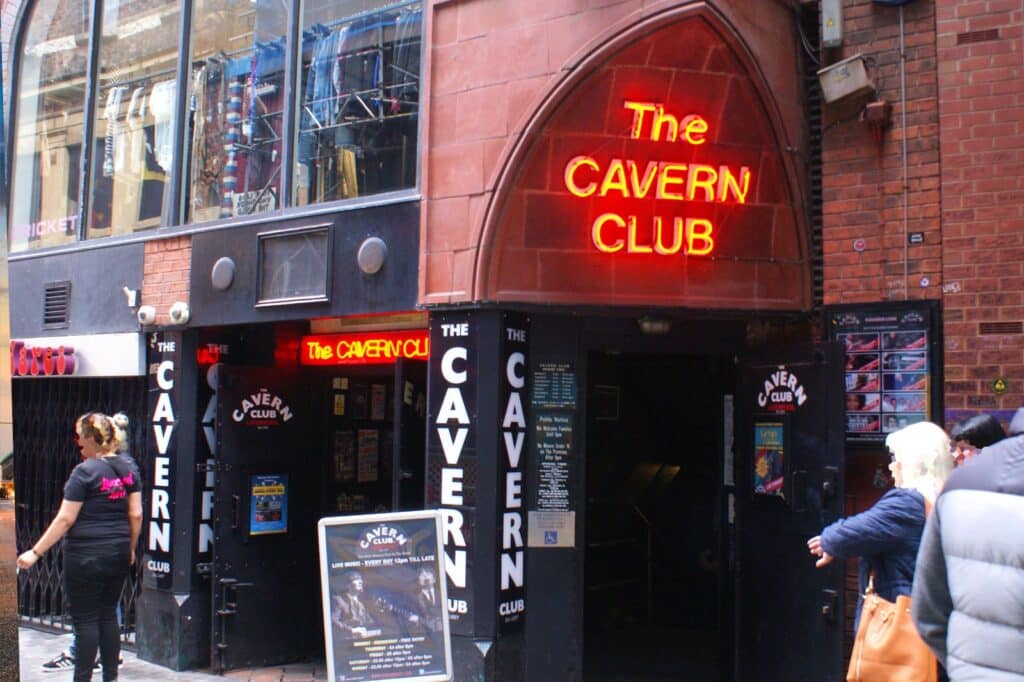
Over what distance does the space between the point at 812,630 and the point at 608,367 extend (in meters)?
3.97

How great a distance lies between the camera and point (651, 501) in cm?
1087

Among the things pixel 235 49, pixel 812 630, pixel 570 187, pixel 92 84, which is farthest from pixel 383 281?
pixel 92 84

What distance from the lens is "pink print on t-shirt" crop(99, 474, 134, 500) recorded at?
23.3 feet

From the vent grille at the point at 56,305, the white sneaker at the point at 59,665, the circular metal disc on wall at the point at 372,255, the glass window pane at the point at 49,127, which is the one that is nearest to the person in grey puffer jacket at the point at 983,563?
the circular metal disc on wall at the point at 372,255

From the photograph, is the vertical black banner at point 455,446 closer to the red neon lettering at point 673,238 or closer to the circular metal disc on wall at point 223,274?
the red neon lettering at point 673,238

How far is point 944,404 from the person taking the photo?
278 inches

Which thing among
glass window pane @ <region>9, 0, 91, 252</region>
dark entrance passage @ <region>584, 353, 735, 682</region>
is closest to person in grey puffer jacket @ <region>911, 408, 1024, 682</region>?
dark entrance passage @ <region>584, 353, 735, 682</region>

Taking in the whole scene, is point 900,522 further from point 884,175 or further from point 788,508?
point 884,175

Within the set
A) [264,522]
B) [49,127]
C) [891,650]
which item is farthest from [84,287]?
[891,650]

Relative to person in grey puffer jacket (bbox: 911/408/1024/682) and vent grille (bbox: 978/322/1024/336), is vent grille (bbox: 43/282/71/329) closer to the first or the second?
vent grille (bbox: 978/322/1024/336)

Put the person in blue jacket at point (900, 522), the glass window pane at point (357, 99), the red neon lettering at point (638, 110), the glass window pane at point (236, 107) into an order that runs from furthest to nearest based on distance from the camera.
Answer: the glass window pane at point (236, 107) → the glass window pane at point (357, 99) → the red neon lettering at point (638, 110) → the person in blue jacket at point (900, 522)

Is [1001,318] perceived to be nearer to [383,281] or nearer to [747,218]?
[747,218]

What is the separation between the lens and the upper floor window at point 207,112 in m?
8.36

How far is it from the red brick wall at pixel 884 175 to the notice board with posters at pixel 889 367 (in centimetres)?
13
